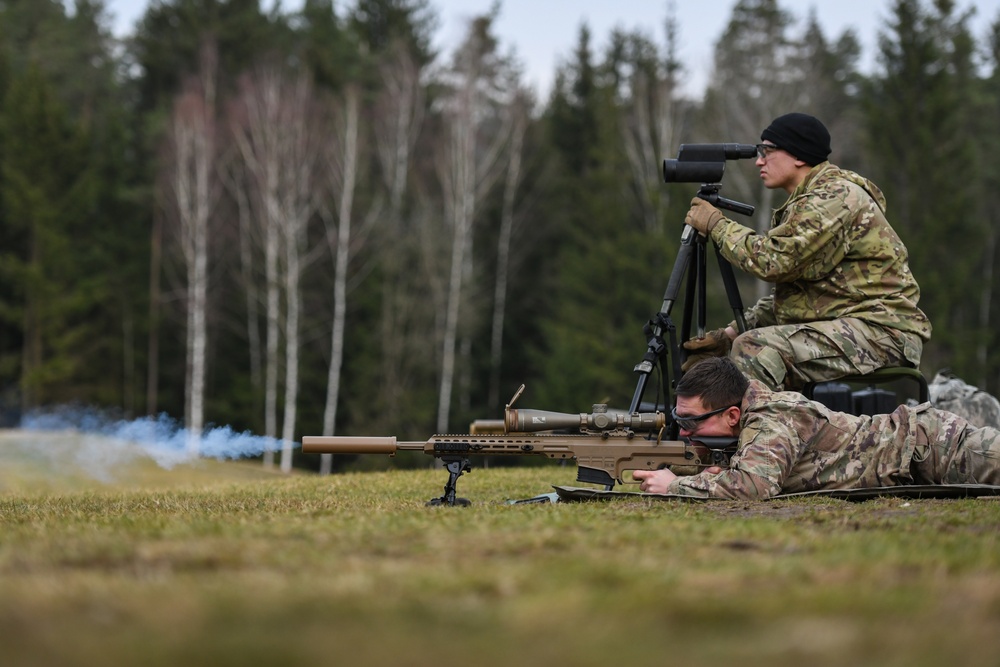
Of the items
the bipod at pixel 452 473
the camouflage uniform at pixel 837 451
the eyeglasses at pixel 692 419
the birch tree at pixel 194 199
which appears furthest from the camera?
the birch tree at pixel 194 199

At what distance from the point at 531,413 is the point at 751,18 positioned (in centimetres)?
3520

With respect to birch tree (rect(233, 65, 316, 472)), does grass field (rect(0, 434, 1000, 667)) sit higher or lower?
lower

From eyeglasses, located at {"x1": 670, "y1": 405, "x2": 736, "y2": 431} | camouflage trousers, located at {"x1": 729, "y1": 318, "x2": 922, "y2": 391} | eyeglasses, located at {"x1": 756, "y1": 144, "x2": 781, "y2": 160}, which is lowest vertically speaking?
eyeglasses, located at {"x1": 670, "y1": 405, "x2": 736, "y2": 431}

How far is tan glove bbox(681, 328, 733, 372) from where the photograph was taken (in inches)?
298

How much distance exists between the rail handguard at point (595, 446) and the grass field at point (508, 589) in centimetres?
82

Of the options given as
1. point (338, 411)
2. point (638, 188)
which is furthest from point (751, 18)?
Result: point (338, 411)

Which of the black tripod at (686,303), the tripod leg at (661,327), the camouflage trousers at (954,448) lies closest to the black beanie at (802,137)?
the black tripod at (686,303)

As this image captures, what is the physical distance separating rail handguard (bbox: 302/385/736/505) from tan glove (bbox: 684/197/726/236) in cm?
173

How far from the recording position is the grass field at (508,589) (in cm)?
241

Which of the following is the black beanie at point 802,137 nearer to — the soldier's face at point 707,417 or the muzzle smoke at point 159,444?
the soldier's face at point 707,417

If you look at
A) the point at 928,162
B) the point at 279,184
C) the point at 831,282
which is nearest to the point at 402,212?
the point at 279,184

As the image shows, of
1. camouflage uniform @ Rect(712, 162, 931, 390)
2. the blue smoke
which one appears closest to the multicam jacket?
camouflage uniform @ Rect(712, 162, 931, 390)

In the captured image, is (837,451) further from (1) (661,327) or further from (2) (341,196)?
(2) (341,196)

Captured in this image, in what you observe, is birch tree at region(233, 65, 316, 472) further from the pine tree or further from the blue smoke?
the pine tree
